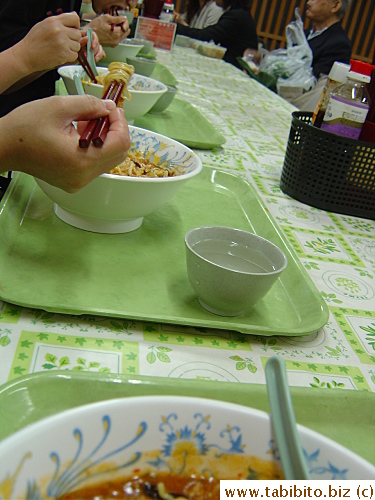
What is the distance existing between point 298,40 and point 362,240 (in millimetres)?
3226

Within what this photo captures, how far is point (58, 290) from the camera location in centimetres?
63

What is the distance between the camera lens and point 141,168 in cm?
88

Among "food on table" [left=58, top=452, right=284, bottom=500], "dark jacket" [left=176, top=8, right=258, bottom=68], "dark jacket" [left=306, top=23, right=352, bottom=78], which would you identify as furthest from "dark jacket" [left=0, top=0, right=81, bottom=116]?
"dark jacket" [left=176, top=8, right=258, bottom=68]

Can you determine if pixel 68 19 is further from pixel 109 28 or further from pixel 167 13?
pixel 167 13

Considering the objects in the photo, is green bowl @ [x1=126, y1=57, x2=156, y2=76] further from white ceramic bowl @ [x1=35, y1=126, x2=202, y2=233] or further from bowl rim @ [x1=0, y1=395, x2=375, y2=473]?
bowl rim @ [x1=0, y1=395, x2=375, y2=473]

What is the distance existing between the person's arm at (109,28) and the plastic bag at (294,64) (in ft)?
6.28

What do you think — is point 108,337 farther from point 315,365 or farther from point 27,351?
point 315,365

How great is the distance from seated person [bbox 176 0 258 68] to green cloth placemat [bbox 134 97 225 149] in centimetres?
327

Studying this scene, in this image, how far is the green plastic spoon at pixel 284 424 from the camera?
0.38 metres

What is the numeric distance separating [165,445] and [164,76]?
2.11 metres

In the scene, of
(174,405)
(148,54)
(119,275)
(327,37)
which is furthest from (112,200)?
(327,37)

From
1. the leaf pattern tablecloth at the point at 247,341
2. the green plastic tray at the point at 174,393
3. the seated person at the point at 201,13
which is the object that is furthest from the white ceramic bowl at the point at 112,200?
the seated person at the point at 201,13

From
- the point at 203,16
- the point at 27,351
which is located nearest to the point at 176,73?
the point at 27,351

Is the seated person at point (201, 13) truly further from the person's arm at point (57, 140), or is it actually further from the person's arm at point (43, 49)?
the person's arm at point (57, 140)
